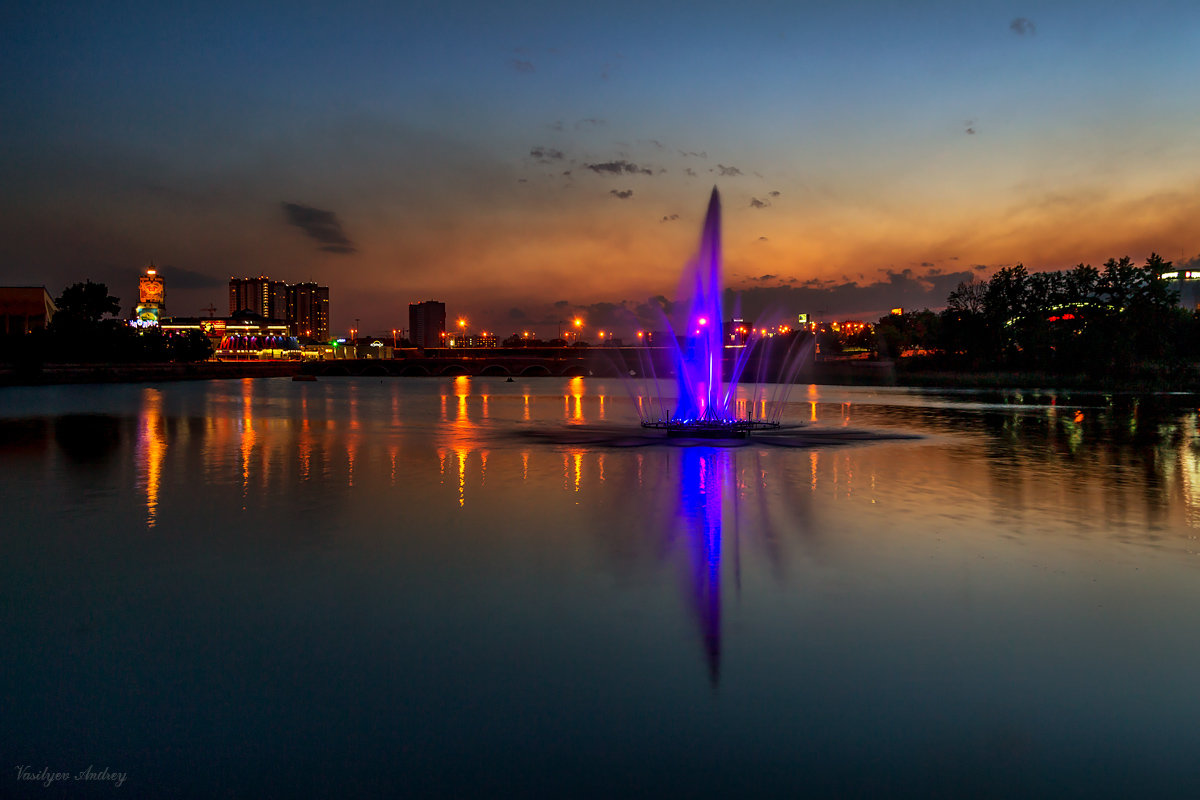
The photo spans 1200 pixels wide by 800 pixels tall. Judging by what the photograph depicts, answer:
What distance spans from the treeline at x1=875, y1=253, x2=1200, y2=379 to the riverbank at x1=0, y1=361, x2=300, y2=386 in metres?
116

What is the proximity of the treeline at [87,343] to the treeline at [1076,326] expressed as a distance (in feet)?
391

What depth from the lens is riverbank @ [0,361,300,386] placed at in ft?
331

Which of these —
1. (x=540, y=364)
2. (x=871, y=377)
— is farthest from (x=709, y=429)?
(x=540, y=364)

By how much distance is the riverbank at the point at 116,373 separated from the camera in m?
101

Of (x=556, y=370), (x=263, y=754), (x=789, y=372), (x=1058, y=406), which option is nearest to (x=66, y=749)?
(x=263, y=754)

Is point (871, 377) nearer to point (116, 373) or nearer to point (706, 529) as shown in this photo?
point (116, 373)

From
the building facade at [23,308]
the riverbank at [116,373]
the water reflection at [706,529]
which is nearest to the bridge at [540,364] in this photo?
the riverbank at [116,373]

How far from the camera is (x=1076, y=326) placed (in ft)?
312

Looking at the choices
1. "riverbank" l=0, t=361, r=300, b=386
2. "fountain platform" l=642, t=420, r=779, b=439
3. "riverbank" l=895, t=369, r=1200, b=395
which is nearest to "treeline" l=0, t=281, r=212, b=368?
"riverbank" l=0, t=361, r=300, b=386

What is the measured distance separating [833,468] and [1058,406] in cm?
4022

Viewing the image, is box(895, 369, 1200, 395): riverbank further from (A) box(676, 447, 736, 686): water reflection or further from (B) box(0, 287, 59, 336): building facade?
(B) box(0, 287, 59, 336): building facade

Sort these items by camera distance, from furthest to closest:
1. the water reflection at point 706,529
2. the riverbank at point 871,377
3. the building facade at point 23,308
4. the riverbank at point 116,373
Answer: the building facade at point 23,308 < the riverbank at point 116,373 < the riverbank at point 871,377 < the water reflection at point 706,529

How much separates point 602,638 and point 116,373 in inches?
5064

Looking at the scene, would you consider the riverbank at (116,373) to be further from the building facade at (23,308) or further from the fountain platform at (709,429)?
the fountain platform at (709,429)
